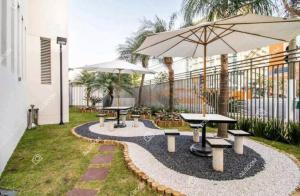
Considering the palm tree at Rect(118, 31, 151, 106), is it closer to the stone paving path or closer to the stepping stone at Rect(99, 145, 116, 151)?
the stepping stone at Rect(99, 145, 116, 151)

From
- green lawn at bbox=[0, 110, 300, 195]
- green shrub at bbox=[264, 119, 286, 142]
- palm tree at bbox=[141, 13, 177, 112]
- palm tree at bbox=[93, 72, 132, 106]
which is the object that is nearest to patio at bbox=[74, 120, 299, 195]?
green lawn at bbox=[0, 110, 300, 195]

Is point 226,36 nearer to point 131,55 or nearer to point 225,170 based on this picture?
point 225,170

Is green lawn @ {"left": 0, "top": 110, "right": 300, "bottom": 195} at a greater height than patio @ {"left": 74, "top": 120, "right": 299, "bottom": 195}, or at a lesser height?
lesser

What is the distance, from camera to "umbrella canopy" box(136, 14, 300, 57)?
3312 mm

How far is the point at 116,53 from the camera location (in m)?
15.1

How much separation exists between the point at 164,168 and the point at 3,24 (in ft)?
11.8

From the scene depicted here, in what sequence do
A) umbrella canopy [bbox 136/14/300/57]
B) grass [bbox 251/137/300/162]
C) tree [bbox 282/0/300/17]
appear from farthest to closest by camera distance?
tree [bbox 282/0/300/17], grass [bbox 251/137/300/162], umbrella canopy [bbox 136/14/300/57]

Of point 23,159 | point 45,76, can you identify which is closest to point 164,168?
point 23,159

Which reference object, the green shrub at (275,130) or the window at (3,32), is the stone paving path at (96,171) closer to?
the window at (3,32)

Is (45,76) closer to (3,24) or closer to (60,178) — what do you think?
(3,24)

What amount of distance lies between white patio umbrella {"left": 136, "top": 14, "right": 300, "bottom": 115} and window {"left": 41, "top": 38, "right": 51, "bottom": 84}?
17.1ft

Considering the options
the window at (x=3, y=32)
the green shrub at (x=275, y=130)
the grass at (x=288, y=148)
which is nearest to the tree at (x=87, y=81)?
the window at (x=3, y=32)

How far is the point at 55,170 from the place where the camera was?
343cm

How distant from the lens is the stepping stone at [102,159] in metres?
3.82
